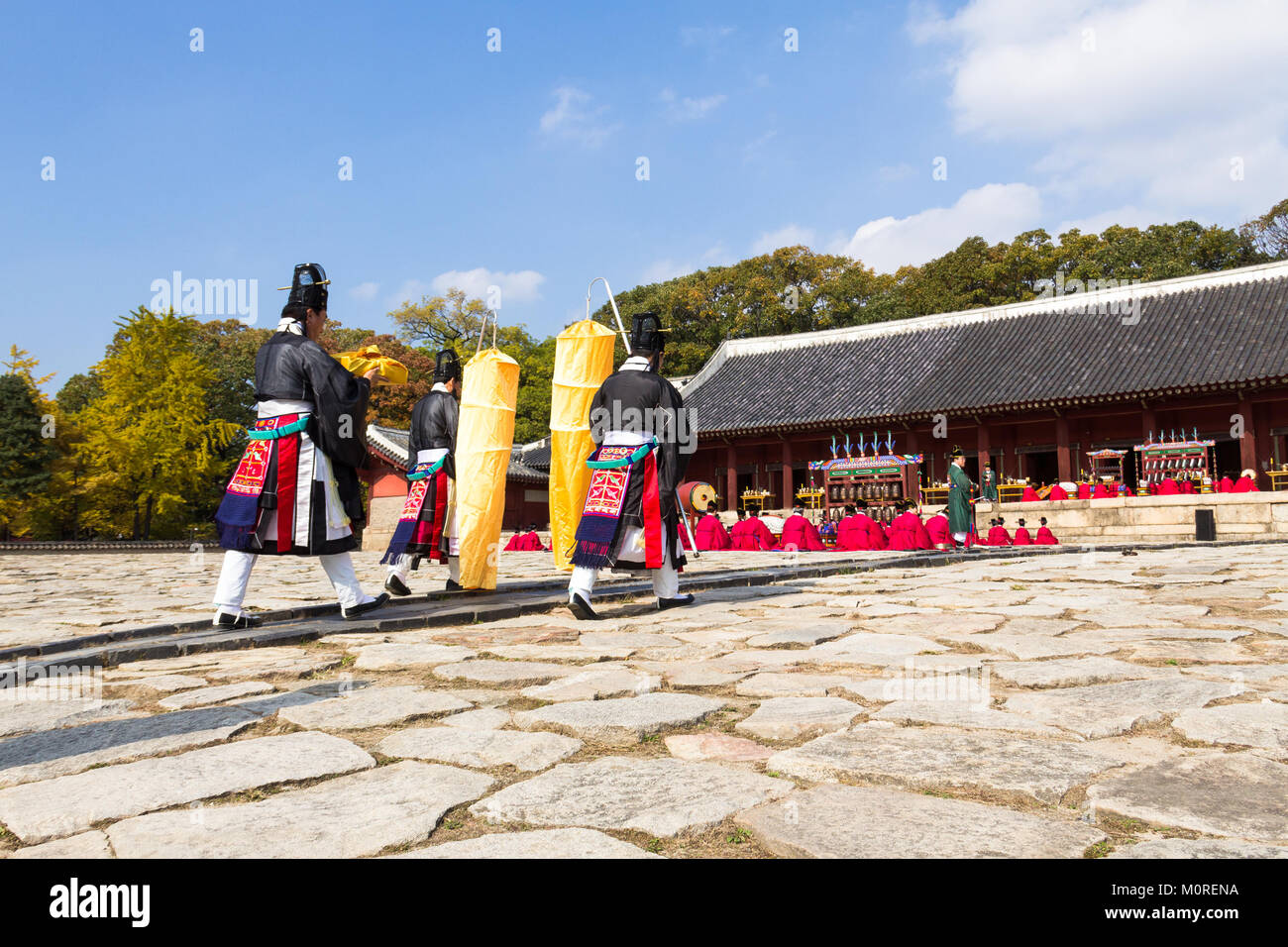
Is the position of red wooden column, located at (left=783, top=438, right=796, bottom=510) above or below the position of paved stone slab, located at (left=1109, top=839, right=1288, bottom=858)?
above

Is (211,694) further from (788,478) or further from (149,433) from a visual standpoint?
(149,433)

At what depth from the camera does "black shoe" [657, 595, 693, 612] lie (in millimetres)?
5613

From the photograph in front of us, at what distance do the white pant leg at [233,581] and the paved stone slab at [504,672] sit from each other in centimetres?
171

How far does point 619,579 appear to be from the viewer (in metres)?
7.46

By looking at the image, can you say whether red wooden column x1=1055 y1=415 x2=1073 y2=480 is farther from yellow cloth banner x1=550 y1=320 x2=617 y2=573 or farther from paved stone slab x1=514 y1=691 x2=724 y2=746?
paved stone slab x1=514 y1=691 x2=724 y2=746

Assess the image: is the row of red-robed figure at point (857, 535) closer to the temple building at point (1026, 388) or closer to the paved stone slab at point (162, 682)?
the temple building at point (1026, 388)

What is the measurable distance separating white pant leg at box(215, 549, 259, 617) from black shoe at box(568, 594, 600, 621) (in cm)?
182

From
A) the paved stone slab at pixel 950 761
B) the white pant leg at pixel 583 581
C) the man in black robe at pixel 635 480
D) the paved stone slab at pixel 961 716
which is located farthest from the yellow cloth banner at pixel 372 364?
the paved stone slab at pixel 950 761

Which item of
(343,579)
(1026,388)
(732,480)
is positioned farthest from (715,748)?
(732,480)

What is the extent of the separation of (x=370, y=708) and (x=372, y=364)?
3.26 metres

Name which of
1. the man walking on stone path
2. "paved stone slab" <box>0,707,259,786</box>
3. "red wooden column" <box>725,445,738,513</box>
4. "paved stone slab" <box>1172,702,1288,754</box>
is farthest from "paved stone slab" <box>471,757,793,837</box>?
"red wooden column" <box>725,445,738,513</box>

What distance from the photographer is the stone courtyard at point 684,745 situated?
1.70 meters

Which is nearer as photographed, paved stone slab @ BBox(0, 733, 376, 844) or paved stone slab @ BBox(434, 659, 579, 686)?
paved stone slab @ BBox(0, 733, 376, 844)

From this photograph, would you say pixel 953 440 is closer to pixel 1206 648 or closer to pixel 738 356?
pixel 738 356
